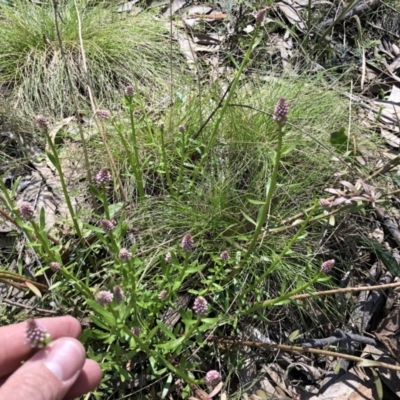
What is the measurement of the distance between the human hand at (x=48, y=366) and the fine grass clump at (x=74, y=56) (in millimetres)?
1414

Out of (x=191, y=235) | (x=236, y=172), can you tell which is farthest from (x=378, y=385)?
(x=236, y=172)

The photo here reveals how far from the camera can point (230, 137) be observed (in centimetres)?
225

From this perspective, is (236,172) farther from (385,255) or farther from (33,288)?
(33,288)

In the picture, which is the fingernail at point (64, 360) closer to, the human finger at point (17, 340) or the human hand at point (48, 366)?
the human hand at point (48, 366)

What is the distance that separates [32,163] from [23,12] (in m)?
1.03

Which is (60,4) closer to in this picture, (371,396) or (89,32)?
(89,32)

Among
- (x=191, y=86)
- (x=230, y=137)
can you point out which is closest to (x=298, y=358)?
(x=230, y=137)

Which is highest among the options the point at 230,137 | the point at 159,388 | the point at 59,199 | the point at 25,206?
the point at 25,206

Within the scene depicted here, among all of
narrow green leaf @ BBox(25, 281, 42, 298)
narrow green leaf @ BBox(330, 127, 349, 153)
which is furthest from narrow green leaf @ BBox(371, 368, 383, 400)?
narrow green leaf @ BBox(25, 281, 42, 298)

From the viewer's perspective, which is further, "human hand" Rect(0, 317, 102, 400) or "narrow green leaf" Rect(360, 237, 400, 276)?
"narrow green leaf" Rect(360, 237, 400, 276)

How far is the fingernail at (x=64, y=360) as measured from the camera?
44.6 inches

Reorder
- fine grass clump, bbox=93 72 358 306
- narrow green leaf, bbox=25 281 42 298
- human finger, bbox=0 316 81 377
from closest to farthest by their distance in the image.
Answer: human finger, bbox=0 316 81 377
narrow green leaf, bbox=25 281 42 298
fine grass clump, bbox=93 72 358 306

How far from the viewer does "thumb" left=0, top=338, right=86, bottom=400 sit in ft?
3.47

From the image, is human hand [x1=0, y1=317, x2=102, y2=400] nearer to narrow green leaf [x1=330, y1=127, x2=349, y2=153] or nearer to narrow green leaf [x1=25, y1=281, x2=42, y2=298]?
narrow green leaf [x1=25, y1=281, x2=42, y2=298]
